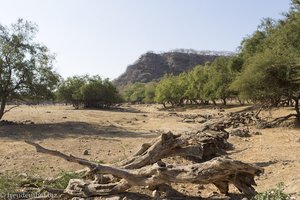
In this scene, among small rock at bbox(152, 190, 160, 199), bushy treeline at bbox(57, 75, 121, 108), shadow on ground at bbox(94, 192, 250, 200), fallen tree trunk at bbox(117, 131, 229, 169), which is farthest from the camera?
bushy treeline at bbox(57, 75, 121, 108)

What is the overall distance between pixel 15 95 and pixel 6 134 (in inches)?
333

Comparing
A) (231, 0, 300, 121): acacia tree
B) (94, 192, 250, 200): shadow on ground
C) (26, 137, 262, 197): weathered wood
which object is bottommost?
(94, 192, 250, 200): shadow on ground

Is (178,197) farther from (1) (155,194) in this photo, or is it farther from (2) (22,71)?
(2) (22,71)

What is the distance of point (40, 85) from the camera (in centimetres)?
2925

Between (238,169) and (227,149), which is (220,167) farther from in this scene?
(227,149)

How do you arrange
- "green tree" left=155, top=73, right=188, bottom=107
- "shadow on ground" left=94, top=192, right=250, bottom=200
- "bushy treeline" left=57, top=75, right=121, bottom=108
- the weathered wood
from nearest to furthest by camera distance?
the weathered wood → "shadow on ground" left=94, top=192, right=250, bottom=200 → "bushy treeline" left=57, top=75, right=121, bottom=108 → "green tree" left=155, top=73, right=188, bottom=107

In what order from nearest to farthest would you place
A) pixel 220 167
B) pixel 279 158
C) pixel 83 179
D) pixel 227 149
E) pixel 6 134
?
1. pixel 220 167
2. pixel 83 179
3. pixel 279 158
4. pixel 227 149
5. pixel 6 134

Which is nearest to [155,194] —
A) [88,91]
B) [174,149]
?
[174,149]

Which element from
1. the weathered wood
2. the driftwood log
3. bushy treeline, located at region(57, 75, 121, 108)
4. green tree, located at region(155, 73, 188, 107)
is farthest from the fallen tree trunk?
green tree, located at region(155, 73, 188, 107)

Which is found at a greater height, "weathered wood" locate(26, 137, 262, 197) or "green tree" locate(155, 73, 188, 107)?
"green tree" locate(155, 73, 188, 107)

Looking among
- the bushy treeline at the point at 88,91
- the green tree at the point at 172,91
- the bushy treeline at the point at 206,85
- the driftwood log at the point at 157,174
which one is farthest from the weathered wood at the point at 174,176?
the green tree at the point at 172,91

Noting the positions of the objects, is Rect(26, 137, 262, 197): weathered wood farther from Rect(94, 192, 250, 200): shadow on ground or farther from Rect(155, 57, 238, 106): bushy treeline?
Rect(155, 57, 238, 106): bushy treeline

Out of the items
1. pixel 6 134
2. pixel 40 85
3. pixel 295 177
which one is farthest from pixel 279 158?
pixel 40 85

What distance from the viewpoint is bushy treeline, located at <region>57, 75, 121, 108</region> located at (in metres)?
68.2
